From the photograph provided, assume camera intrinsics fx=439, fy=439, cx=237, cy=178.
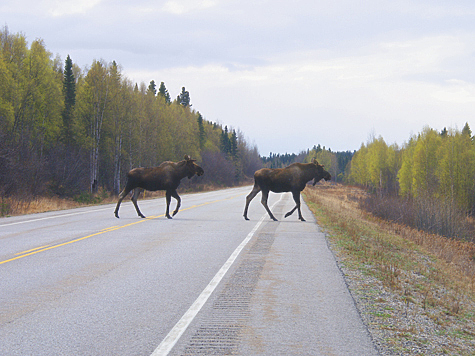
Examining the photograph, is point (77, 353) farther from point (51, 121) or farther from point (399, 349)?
point (51, 121)

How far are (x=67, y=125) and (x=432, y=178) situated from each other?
41.9 metres

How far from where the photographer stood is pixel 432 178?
5162 centimetres

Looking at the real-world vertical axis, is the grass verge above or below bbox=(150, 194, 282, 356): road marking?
below

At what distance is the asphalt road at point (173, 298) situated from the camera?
4098 millimetres

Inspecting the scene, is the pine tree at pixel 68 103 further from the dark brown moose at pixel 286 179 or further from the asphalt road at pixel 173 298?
the asphalt road at pixel 173 298

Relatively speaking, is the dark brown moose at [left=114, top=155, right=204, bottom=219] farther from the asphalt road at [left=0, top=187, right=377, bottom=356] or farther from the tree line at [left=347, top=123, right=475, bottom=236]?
the tree line at [left=347, top=123, right=475, bottom=236]

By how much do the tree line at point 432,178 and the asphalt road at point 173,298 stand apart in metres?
15.9

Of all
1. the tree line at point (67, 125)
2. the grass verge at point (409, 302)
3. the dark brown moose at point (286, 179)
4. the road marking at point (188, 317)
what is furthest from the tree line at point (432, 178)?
the tree line at point (67, 125)

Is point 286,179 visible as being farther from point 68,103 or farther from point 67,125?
point 68,103

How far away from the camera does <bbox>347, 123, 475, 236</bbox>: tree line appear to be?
24109mm

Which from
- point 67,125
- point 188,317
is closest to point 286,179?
point 188,317

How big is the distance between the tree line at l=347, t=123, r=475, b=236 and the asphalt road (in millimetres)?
15932

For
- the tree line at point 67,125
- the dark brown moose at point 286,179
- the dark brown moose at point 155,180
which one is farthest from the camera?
the tree line at point 67,125

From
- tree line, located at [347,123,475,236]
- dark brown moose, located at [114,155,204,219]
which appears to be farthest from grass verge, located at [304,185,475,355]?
tree line, located at [347,123,475,236]
